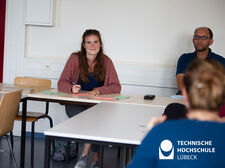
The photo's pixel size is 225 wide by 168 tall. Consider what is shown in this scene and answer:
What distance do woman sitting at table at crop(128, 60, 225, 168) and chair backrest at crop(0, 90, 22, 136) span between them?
5.85ft

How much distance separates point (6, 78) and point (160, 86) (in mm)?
2203

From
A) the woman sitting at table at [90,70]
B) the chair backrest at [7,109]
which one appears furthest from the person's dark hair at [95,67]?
the chair backrest at [7,109]

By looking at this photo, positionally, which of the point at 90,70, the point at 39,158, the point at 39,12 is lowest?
the point at 39,158

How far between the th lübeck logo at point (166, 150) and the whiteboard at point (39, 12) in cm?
382

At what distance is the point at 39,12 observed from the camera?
4789 mm

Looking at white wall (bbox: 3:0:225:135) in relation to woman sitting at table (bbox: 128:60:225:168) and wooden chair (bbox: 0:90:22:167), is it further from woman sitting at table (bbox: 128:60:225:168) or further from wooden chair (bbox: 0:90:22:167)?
woman sitting at table (bbox: 128:60:225:168)

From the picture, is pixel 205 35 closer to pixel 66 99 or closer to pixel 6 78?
pixel 66 99

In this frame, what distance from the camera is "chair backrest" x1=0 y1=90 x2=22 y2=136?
9.01ft

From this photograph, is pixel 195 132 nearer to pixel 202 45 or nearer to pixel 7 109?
pixel 7 109

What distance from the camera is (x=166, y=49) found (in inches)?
187

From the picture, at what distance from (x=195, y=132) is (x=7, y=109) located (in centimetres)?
201

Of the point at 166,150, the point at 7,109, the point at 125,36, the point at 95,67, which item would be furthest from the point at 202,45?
the point at 166,150

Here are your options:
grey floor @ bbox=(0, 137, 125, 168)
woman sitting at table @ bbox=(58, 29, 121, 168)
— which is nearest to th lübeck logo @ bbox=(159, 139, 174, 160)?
woman sitting at table @ bbox=(58, 29, 121, 168)

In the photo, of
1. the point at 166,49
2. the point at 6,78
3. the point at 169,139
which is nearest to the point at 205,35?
the point at 166,49
